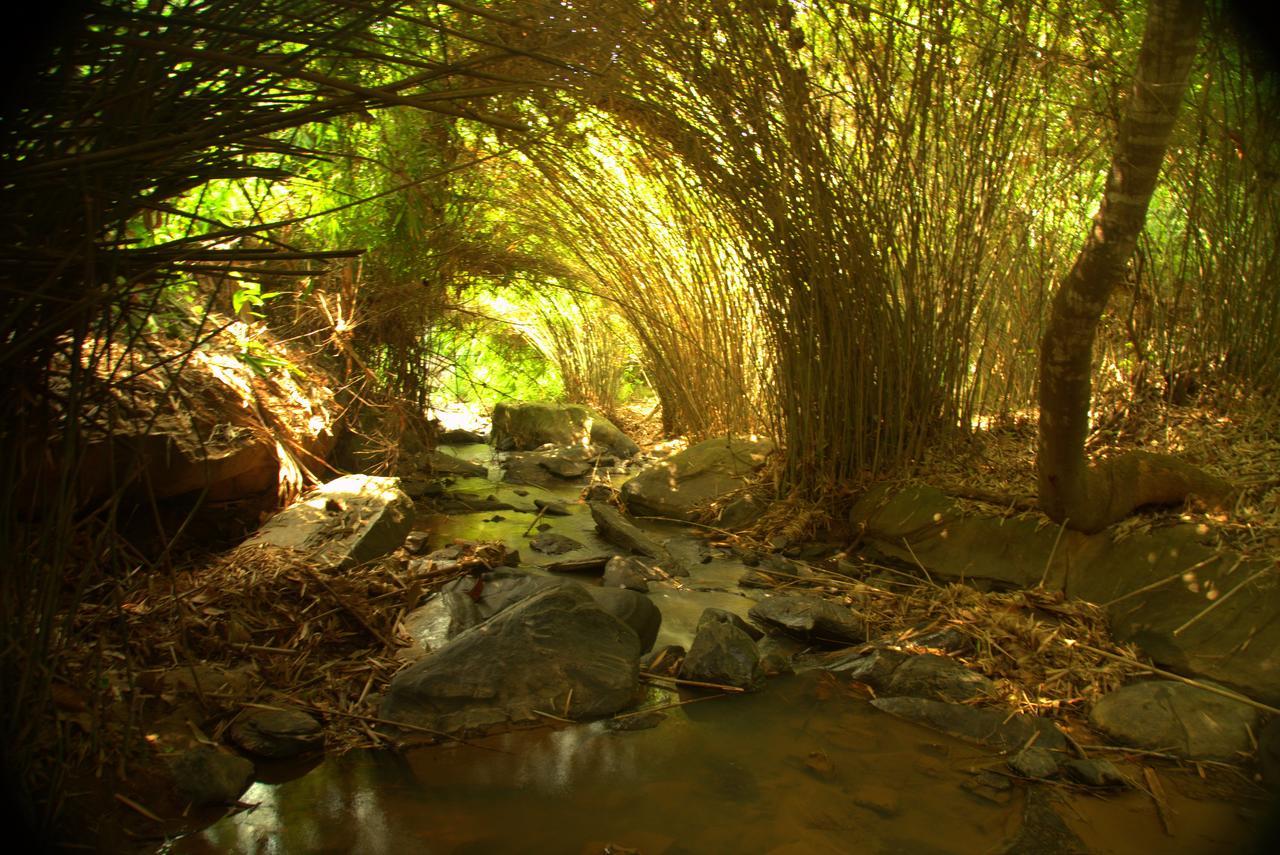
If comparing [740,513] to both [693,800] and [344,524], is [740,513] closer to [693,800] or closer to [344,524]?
[344,524]

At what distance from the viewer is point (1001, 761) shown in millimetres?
2281

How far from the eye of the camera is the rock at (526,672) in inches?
95.0

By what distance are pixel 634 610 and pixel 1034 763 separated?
4.40 ft

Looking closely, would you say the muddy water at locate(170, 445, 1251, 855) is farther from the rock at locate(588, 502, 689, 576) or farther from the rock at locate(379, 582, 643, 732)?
the rock at locate(588, 502, 689, 576)

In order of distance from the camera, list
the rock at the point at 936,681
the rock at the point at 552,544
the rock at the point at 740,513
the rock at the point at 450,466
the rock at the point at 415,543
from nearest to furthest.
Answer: the rock at the point at 936,681, the rock at the point at 415,543, the rock at the point at 552,544, the rock at the point at 740,513, the rock at the point at 450,466

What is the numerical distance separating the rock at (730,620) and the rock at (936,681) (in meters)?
0.51

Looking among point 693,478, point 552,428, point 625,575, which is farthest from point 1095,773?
point 552,428

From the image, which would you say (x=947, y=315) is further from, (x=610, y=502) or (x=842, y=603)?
(x=610, y=502)

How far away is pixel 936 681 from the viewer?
2684 millimetres

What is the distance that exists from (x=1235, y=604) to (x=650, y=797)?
1943 millimetres

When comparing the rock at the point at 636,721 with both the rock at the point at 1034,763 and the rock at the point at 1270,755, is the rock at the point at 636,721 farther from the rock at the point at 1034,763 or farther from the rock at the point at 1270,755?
the rock at the point at 1270,755

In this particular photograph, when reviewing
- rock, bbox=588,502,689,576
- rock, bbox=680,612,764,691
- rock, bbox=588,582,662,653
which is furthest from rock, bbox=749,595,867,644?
rock, bbox=588,502,689,576

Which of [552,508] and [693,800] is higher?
[552,508]

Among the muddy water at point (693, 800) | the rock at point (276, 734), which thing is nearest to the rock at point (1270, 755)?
the muddy water at point (693, 800)
